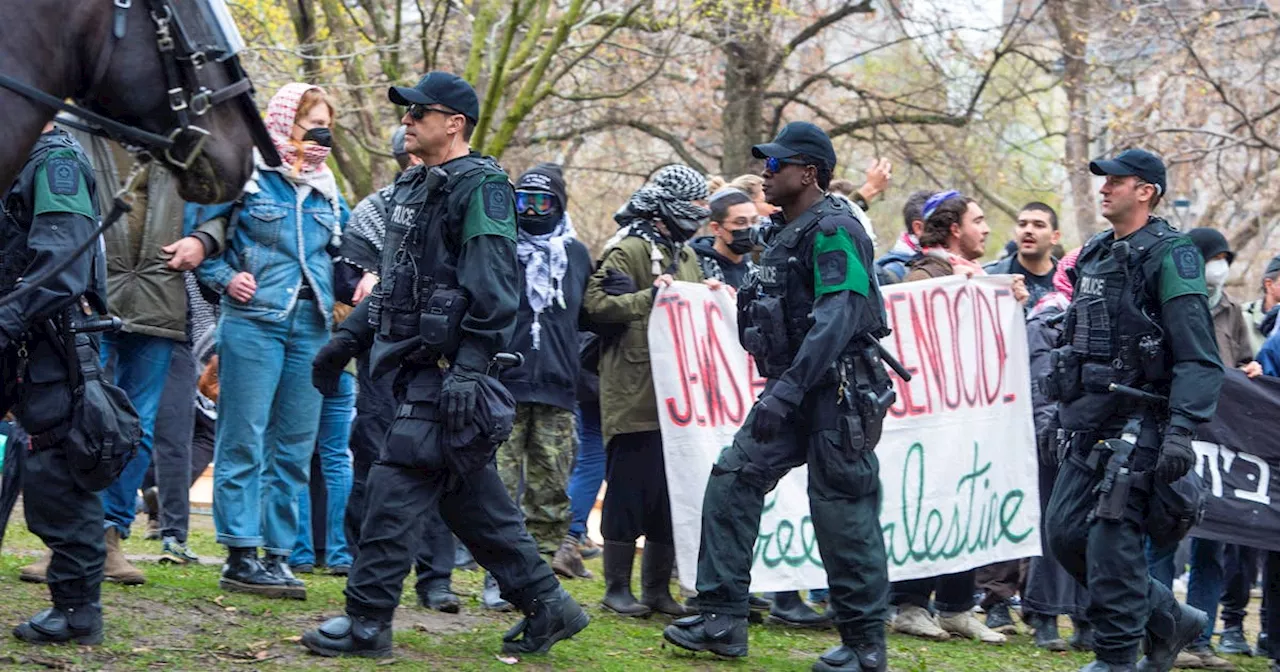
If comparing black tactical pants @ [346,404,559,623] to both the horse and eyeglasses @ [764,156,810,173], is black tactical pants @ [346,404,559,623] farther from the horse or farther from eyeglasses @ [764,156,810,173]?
eyeglasses @ [764,156,810,173]

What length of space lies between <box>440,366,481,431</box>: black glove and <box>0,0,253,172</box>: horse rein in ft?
4.47

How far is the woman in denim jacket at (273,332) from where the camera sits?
23.5 feet

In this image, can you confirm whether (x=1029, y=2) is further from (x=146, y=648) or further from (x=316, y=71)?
(x=146, y=648)

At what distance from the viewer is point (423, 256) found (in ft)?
19.6

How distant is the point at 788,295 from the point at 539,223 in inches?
63.0

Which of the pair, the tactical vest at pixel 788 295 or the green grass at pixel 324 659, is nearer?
the green grass at pixel 324 659

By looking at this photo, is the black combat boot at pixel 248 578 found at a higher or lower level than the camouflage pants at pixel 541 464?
lower

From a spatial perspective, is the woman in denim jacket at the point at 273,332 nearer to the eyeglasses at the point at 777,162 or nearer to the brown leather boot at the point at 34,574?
the brown leather boot at the point at 34,574

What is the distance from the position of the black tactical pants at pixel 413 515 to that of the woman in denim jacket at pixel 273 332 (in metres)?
1.41

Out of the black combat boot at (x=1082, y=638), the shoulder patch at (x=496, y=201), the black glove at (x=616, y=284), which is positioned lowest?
the black combat boot at (x=1082, y=638)

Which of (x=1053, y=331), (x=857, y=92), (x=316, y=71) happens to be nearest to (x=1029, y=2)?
(x=857, y=92)

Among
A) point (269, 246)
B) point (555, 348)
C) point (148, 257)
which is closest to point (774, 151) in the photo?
point (555, 348)

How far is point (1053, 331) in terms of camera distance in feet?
29.1

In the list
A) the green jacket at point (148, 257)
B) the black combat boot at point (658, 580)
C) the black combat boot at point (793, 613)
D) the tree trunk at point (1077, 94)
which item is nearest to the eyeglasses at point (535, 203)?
the green jacket at point (148, 257)
